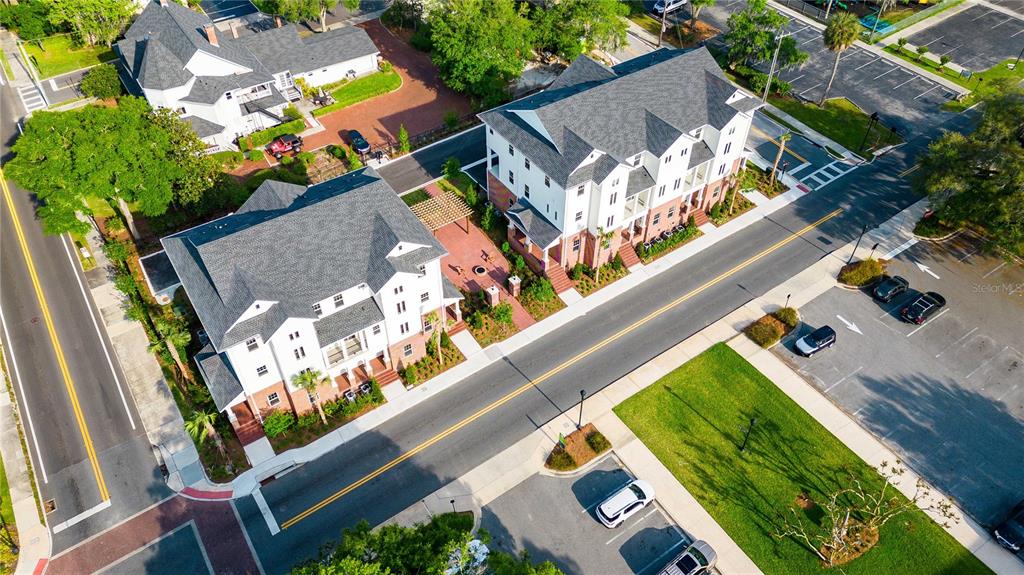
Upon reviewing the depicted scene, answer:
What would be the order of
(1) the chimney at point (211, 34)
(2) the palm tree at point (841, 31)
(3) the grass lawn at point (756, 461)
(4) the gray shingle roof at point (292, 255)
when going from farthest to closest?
(2) the palm tree at point (841, 31) < (1) the chimney at point (211, 34) < (4) the gray shingle roof at point (292, 255) < (3) the grass lawn at point (756, 461)

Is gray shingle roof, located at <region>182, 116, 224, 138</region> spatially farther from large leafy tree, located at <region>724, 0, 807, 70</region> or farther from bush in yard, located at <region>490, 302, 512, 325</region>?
large leafy tree, located at <region>724, 0, 807, 70</region>

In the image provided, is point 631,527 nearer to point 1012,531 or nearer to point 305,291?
point 1012,531

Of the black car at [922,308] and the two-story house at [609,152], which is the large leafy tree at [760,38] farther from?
the black car at [922,308]

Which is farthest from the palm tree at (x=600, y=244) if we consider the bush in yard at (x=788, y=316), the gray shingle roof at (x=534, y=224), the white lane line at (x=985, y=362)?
the white lane line at (x=985, y=362)

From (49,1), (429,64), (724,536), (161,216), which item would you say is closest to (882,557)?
(724,536)

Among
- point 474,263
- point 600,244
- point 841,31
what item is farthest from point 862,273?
point 474,263

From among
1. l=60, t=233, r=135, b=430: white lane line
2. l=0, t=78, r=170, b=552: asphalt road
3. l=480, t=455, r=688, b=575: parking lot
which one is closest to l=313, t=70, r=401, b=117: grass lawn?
l=60, t=233, r=135, b=430: white lane line
